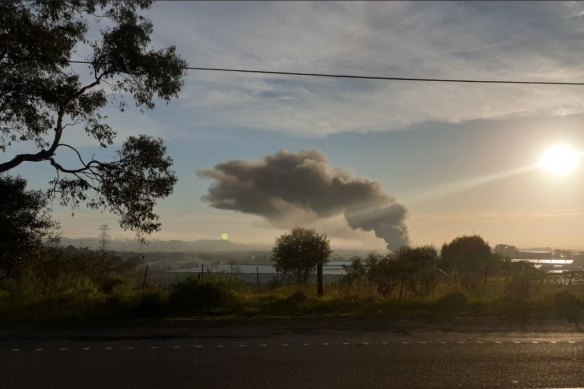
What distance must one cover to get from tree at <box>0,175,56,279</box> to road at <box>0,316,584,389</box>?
5.28m

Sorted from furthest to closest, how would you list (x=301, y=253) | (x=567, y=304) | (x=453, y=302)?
(x=301, y=253) → (x=453, y=302) → (x=567, y=304)

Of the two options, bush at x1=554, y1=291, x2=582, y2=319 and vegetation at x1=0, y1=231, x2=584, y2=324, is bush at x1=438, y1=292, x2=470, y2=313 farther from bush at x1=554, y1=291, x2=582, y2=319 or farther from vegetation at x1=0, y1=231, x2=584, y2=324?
bush at x1=554, y1=291, x2=582, y2=319

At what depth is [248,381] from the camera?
8047 mm

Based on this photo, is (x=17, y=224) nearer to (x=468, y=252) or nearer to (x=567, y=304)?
(x=567, y=304)

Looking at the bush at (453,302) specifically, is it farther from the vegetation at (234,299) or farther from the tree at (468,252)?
the tree at (468,252)

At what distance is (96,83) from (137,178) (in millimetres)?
3127

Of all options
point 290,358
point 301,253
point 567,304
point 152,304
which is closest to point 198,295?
point 152,304

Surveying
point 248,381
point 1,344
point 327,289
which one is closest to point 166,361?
point 248,381

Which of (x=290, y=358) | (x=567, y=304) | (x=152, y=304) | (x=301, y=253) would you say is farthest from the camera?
(x=301, y=253)

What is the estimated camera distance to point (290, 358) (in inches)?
376

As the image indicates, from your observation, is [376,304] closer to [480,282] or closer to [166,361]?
[480,282]

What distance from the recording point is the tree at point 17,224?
16.4m

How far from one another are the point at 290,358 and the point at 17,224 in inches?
441

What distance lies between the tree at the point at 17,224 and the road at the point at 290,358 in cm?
528
